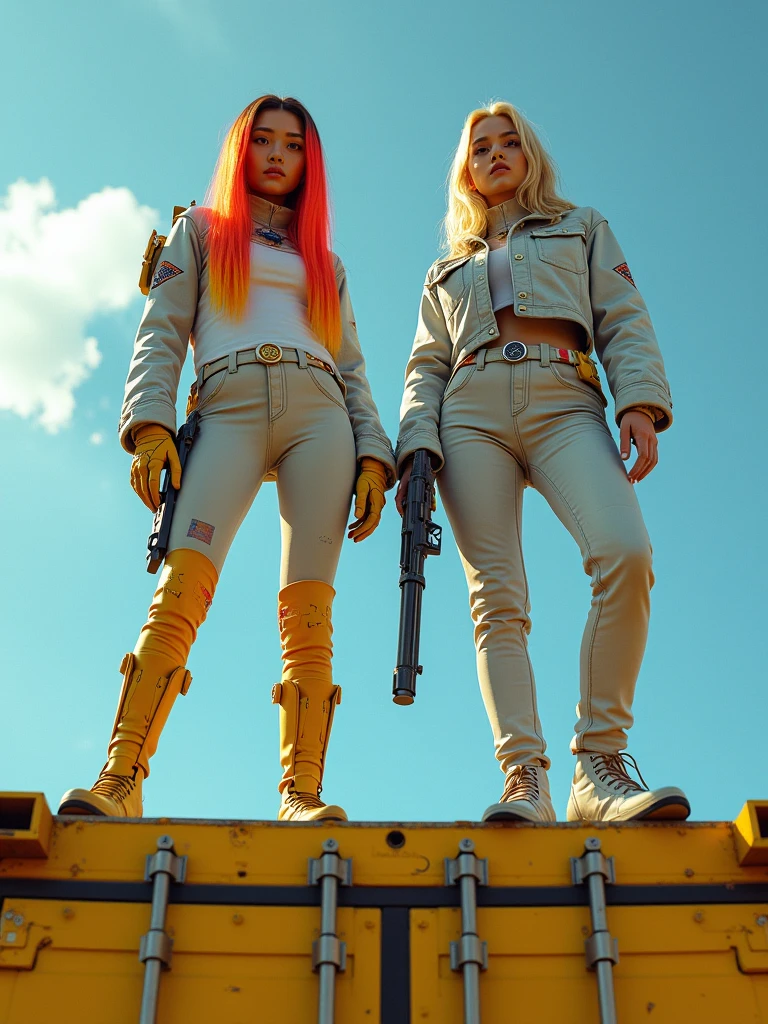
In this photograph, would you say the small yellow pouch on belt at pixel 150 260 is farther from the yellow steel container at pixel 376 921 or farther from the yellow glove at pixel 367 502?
the yellow steel container at pixel 376 921

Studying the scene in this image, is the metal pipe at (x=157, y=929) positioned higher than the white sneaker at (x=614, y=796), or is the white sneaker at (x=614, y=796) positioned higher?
the white sneaker at (x=614, y=796)

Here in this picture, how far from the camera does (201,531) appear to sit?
4.06 metres

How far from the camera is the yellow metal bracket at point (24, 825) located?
9.59 feet

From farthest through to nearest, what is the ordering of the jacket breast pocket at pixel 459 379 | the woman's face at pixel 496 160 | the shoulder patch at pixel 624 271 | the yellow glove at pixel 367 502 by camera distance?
the woman's face at pixel 496 160 < the shoulder patch at pixel 624 271 < the jacket breast pocket at pixel 459 379 < the yellow glove at pixel 367 502

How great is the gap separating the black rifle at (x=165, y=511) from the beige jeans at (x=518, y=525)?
926 mm

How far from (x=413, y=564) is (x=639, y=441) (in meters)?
0.92

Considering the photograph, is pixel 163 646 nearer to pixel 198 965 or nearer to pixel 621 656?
pixel 198 965

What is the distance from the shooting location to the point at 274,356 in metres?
4.48

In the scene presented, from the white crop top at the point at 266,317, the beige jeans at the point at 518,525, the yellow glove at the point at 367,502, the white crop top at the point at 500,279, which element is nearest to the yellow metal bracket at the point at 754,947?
the beige jeans at the point at 518,525

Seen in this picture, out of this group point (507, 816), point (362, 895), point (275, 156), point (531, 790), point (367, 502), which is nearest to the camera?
point (362, 895)

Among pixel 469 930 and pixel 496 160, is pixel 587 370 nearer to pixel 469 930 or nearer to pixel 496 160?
pixel 496 160

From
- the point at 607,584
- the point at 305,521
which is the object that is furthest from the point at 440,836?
the point at 305,521

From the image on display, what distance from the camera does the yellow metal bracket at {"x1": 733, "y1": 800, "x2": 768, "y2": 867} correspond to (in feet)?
9.76

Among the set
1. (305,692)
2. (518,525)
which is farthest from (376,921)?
Result: (518,525)
